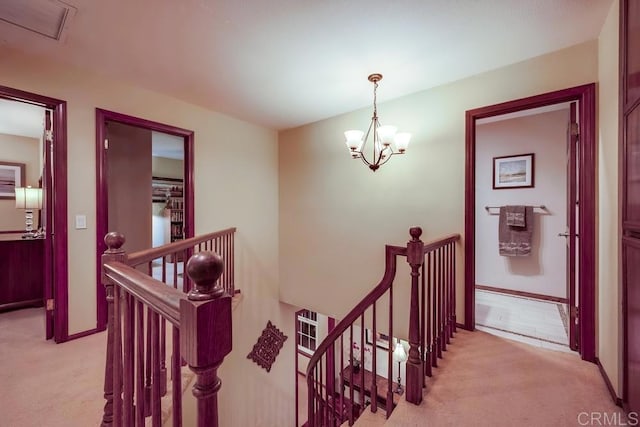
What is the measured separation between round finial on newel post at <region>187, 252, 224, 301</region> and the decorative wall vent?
3764mm

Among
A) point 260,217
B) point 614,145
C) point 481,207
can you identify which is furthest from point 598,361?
point 260,217

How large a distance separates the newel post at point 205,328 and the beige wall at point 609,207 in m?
2.12

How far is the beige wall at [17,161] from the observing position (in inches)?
156

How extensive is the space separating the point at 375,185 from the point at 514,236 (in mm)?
Result: 2325

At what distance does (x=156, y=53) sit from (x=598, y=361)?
3.91 m

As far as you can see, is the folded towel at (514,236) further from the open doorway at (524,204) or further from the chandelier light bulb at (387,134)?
the chandelier light bulb at (387,134)

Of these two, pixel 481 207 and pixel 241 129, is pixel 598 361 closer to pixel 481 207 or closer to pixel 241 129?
pixel 481 207

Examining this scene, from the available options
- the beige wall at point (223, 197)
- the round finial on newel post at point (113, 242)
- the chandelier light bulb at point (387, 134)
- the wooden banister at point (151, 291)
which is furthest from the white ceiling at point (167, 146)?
the wooden banister at point (151, 291)

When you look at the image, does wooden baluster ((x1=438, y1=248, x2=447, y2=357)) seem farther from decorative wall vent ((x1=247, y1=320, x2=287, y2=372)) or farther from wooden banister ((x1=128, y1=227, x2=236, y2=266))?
decorative wall vent ((x1=247, y1=320, x2=287, y2=372))

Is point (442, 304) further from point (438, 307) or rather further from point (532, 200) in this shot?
point (532, 200)

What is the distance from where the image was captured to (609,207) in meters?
1.77

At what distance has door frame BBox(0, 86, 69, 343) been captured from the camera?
2303mm

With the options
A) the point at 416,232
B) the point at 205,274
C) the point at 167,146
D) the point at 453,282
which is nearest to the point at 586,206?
the point at 453,282

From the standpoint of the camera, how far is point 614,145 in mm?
1688
